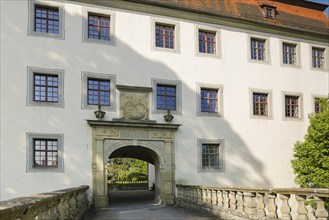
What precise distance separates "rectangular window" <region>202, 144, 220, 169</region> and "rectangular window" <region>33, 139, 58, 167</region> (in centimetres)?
616

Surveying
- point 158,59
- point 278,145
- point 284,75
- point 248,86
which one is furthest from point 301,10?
point 158,59

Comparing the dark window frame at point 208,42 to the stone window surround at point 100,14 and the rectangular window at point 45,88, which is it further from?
the rectangular window at point 45,88

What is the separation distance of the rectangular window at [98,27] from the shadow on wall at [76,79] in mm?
472

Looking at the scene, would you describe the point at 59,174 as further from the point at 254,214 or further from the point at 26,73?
the point at 254,214

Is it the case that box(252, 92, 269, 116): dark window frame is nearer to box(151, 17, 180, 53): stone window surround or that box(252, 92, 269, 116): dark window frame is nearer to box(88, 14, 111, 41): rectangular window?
box(151, 17, 180, 53): stone window surround

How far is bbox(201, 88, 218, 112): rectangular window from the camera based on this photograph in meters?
16.5

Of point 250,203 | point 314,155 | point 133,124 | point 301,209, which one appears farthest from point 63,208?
point 314,155

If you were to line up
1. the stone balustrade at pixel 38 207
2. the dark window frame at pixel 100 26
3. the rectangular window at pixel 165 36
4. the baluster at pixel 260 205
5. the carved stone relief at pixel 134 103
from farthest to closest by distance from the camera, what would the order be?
1. the rectangular window at pixel 165 36
2. the dark window frame at pixel 100 26
3. the carved stone relief at pixel 134 103
4. the baluster at pixel 260 205
5. the stone balustrade at pixel 38 207

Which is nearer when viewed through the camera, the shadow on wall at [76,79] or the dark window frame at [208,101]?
the shadow on wall at [76,79]

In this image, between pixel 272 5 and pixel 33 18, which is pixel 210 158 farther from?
pixel 33 18

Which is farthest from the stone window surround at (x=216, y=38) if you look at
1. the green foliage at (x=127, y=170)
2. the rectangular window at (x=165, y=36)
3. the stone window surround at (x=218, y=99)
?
the green foliage at (x=127, y=170)

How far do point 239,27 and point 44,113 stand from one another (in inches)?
379

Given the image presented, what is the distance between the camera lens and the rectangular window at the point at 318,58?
19.1 m

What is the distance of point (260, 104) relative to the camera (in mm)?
17562
